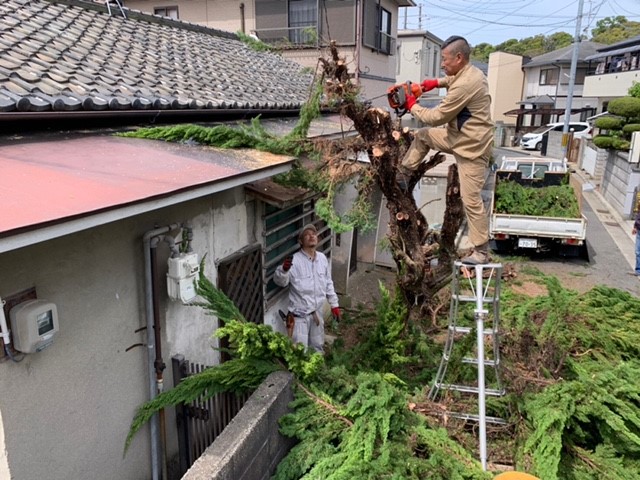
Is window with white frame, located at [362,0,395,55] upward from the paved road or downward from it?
upward

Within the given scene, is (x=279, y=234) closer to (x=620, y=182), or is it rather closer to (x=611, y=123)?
(x=620, y=182)

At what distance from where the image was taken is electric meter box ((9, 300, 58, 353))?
9.89 ft

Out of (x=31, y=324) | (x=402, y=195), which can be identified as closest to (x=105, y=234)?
(x=31, y=324)

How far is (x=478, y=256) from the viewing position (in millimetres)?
4238

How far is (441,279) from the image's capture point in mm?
5645

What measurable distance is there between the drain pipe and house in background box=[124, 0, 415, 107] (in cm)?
1421

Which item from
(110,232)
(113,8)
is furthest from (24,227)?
(113,8)

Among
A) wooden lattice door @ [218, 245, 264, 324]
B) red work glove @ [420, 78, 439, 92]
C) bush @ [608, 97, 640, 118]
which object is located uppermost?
bush @ [608, 97, 640, 118]

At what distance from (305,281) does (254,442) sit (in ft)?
9.51

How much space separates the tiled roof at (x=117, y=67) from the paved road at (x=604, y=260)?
24.9 feet

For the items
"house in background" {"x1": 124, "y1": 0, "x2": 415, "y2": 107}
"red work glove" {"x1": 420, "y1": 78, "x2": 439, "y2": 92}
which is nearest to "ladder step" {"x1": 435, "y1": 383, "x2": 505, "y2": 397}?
"red work glove" {"x1": 420, "y1": 78, "x2": 439, "y2": 92}

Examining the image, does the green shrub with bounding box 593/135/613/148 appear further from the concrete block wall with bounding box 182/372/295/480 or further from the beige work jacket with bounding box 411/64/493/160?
the concrete block wall with bounding box 182/372/295/480

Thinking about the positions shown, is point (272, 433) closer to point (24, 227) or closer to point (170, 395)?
point (170, 395)

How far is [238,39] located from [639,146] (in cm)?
1340
